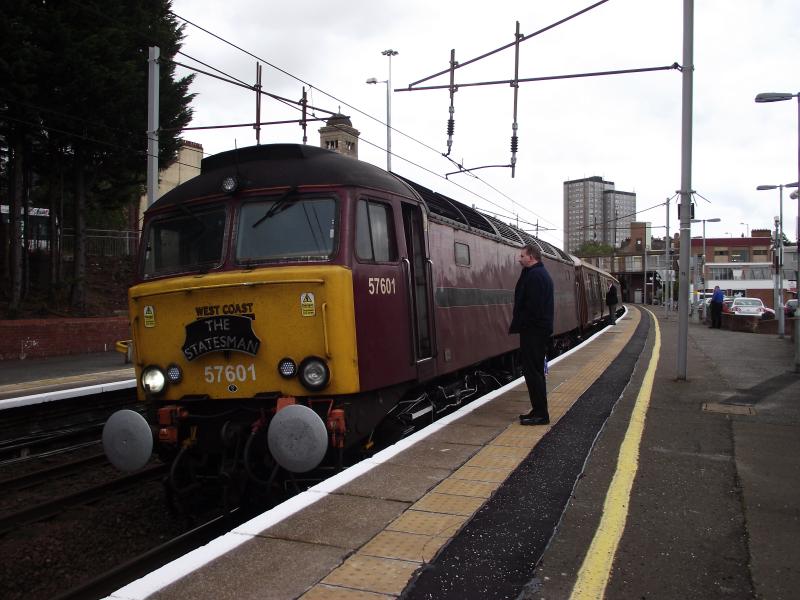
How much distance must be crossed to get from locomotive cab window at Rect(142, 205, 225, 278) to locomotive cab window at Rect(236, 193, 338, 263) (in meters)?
0.27

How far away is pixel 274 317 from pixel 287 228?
0.81 m

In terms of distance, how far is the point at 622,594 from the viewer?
3.02 m

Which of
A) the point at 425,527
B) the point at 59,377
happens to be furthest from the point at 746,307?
the point at 425,527

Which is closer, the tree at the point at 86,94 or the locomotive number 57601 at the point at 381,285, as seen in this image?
the locomotive number 57601 at the point at 381,285

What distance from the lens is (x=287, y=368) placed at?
17.0 feet

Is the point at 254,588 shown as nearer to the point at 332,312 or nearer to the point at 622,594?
the point at 622,594

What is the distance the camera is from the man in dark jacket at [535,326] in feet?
21.2

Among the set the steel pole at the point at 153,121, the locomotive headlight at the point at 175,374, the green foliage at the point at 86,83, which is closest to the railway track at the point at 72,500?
the locomotive headlight at the point at 175,374

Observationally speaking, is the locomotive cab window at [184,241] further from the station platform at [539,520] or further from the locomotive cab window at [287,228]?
the station platform at [539,520]

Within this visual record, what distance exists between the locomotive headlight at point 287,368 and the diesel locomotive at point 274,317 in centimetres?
2

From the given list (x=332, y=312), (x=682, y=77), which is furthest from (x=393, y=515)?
(x=682, y=77)

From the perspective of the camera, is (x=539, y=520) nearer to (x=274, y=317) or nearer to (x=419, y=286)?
(x=274, y=317)

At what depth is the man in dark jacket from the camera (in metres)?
6.46

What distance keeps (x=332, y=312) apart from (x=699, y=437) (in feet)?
12.2
